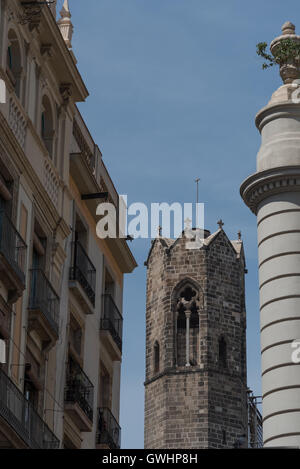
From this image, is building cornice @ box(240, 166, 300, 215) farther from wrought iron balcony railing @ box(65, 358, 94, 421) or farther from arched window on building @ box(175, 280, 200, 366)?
arched window on building @ box(175, 280, 200, 366)

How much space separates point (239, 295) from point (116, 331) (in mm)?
55257

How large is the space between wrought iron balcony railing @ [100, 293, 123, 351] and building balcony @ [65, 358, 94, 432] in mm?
2071

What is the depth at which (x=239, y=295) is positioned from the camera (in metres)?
81.6

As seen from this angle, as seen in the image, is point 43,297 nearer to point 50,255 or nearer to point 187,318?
point 50,255

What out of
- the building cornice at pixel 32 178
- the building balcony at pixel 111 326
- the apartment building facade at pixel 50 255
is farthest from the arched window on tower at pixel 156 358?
the building cornice at pixel 32 178

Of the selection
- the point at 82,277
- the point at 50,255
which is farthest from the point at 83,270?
the point at 50,255

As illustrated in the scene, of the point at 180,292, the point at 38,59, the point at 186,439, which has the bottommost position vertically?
the point at 38,59

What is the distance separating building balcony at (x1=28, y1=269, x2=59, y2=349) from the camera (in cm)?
2076

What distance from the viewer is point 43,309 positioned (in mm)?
20906

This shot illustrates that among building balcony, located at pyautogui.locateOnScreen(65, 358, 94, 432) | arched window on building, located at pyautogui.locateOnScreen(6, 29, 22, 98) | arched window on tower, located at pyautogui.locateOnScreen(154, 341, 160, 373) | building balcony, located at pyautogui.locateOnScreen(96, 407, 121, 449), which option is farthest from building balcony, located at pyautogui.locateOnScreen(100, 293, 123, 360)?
arched window on tower, located at pyautogui.locateOnScreen(154, 341, 160, 373)

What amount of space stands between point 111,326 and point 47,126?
439cm

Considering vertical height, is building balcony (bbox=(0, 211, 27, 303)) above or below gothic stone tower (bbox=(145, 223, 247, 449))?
below

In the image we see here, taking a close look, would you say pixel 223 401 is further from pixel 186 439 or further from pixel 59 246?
pixel 59 246
